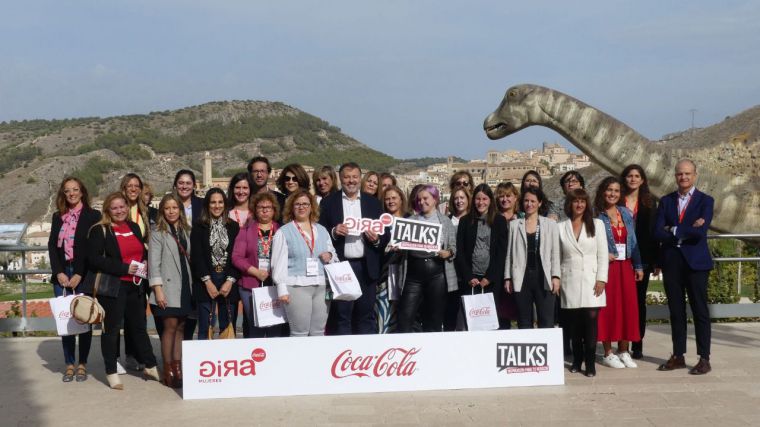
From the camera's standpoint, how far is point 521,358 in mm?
6652

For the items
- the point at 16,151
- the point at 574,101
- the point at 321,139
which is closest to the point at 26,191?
the point at 16,151

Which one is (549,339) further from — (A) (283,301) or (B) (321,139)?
(B) (321,139)

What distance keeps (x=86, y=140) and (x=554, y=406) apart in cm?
14290

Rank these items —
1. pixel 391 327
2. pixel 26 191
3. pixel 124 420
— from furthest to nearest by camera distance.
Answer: pixel 26 191, pixel 391 327, pixel 124 420

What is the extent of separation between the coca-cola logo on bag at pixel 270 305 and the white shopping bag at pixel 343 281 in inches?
19.4

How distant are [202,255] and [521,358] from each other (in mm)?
2960

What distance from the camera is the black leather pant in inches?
281

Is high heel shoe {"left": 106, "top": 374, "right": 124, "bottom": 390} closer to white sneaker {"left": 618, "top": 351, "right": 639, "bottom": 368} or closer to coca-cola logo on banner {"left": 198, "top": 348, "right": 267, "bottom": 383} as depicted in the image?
coca-cola logo on banner {"left": 198, "top": 348, "right": 267, "bottom": 383}

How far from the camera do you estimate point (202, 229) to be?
6.88 m

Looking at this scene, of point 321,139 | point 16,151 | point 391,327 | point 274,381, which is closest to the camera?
point 274,381

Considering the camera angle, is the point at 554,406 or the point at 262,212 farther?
the point at 262,212

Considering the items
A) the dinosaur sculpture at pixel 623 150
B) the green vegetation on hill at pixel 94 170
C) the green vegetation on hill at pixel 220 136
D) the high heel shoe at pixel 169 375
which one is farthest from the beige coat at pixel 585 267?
the green vegetation on hill at pixel 220 136

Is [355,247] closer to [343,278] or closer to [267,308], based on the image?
[343,278]

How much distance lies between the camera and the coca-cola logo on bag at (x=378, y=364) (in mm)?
6492
